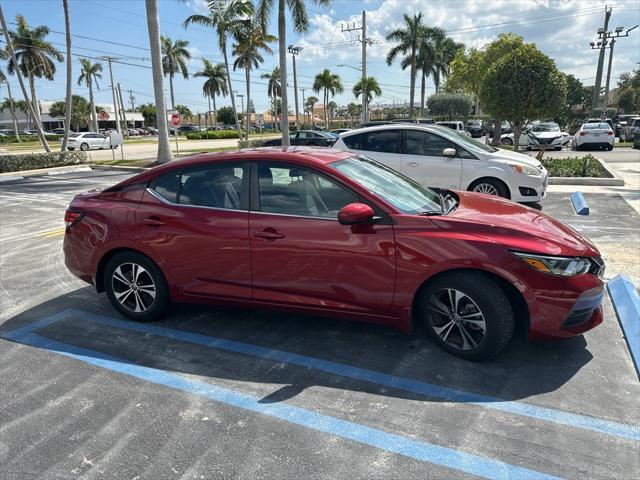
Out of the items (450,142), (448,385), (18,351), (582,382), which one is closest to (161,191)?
(18,351)

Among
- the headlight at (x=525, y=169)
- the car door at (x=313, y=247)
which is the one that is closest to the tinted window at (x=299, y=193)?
the car door at (x=313, y=247)

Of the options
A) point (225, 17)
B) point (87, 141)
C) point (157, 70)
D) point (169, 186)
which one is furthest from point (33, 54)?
point (169, 186)

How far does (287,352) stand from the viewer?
374 cm

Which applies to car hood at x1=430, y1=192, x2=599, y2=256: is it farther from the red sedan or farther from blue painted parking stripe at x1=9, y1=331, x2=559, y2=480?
blue painted parking stripe at x1=9, y1=331, x2=559, y2=480

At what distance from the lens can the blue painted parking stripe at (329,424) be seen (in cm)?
249

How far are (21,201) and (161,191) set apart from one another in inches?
389

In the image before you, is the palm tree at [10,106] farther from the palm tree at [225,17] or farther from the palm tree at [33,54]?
the palm tree at [225,17]

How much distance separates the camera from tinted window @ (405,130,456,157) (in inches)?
336

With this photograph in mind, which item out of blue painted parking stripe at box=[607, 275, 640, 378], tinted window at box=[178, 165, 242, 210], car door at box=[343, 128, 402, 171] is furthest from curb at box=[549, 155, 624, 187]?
tinted window at box=[178, 165, 242, 210]

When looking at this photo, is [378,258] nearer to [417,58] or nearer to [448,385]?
[448,385]

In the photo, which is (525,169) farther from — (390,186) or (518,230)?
(518,230)

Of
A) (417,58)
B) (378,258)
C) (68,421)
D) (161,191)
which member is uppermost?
(417,58)

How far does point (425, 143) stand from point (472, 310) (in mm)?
5790

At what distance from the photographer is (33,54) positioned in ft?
125
